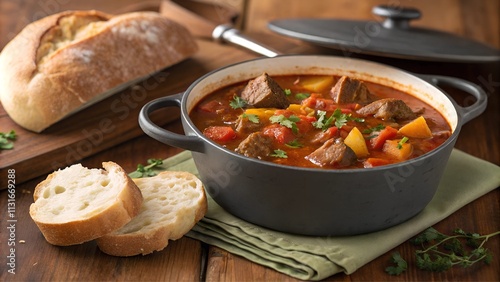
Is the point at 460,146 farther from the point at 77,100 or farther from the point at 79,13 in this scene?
the point at 79,13

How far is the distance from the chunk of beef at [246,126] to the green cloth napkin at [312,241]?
409 mm

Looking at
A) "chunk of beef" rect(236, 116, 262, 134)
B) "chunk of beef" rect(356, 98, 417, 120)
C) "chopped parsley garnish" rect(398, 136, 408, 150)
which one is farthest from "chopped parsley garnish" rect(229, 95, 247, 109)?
"chopped parsley garnish" rect(398, 136, 408, 150)

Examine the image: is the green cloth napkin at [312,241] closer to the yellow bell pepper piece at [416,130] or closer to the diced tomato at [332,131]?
the yellow bell pepper piece at [416,130]

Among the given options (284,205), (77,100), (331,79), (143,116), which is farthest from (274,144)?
(77,100)

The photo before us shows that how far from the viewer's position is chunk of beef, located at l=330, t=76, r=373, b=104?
4199mm

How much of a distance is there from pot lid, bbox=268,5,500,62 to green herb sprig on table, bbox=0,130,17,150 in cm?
212

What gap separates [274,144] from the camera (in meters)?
3.68

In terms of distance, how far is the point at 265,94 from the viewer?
13.2ft

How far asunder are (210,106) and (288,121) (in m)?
0.55

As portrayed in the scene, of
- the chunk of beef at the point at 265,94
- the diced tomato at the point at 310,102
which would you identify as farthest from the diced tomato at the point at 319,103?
the chunk of beef at the point at 265,94

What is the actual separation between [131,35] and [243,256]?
2.13 metres

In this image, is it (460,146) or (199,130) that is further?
(460,146)

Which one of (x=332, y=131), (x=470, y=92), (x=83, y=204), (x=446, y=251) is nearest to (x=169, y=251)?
(x=83, y=204)

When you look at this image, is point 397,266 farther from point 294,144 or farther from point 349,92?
point 349,92
